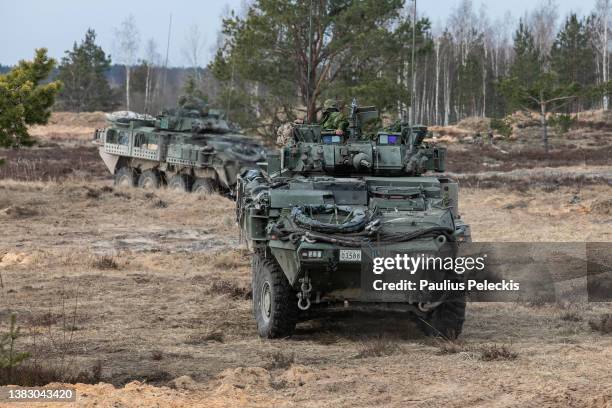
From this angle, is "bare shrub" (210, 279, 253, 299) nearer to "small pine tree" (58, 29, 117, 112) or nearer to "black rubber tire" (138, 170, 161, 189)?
"black rubber tire" (138, 170, 161, 189)

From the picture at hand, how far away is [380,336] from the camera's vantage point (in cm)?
930

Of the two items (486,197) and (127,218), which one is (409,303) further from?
(486,197)

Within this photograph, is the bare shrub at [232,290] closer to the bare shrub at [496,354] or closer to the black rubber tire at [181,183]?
the bare shrub at [496,354]

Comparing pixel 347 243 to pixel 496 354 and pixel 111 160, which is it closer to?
pixel 496 354

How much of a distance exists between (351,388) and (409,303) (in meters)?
2.11

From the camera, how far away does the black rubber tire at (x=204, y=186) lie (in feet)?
76.5

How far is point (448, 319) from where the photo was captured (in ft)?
29.7

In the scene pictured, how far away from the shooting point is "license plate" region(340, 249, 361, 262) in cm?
848

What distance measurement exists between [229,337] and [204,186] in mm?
14383

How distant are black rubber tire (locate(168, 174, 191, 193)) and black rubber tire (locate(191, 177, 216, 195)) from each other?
0.43 meters

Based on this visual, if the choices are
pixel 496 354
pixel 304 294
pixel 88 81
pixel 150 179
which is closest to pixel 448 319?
pixel 496 354

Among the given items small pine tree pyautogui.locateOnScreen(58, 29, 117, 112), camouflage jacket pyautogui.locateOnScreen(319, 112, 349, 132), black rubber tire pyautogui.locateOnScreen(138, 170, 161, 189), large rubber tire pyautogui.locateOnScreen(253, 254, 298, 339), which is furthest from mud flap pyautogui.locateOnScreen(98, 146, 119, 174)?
small pine tree pyautogui.locateOnScreen(58, 29, 117, 112)

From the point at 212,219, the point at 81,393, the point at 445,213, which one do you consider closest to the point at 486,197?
the point at 212,219

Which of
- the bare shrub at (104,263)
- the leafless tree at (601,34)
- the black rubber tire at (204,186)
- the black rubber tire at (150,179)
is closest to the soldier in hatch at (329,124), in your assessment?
the bare shrub at (104,263)
